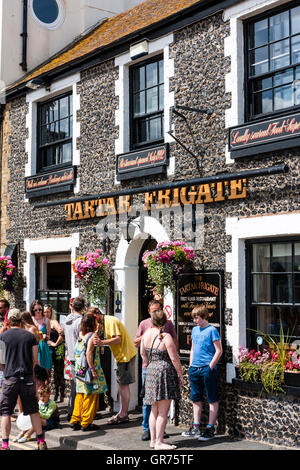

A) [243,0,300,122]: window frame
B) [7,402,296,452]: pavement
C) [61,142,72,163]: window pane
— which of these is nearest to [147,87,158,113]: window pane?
[243,0,300,122]: window frame

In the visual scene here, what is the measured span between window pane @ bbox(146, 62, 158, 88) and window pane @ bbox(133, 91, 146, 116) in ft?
Answer: 0.71

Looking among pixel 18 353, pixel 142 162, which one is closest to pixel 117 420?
pixel 18 353

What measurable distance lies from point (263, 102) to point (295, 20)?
1.15 meters

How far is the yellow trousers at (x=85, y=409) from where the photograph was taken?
8.76 m

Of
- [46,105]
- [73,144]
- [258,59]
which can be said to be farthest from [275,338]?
[46,105]

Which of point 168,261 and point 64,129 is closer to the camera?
point 168,261

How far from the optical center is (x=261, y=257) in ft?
27.5

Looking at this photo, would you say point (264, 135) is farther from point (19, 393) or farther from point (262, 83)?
point (19, 393)

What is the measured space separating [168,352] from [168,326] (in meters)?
0.96

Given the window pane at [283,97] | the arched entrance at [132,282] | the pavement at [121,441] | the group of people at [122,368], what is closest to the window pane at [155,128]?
the arched entrance at [132,282]

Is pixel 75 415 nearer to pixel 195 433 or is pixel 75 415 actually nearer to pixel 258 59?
pixel 195 433

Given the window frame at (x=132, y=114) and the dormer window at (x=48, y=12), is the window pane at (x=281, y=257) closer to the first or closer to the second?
the window frame at (x=132, y=114)

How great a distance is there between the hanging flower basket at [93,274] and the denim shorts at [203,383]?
2757 millimetres

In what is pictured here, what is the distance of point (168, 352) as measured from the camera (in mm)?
7656
